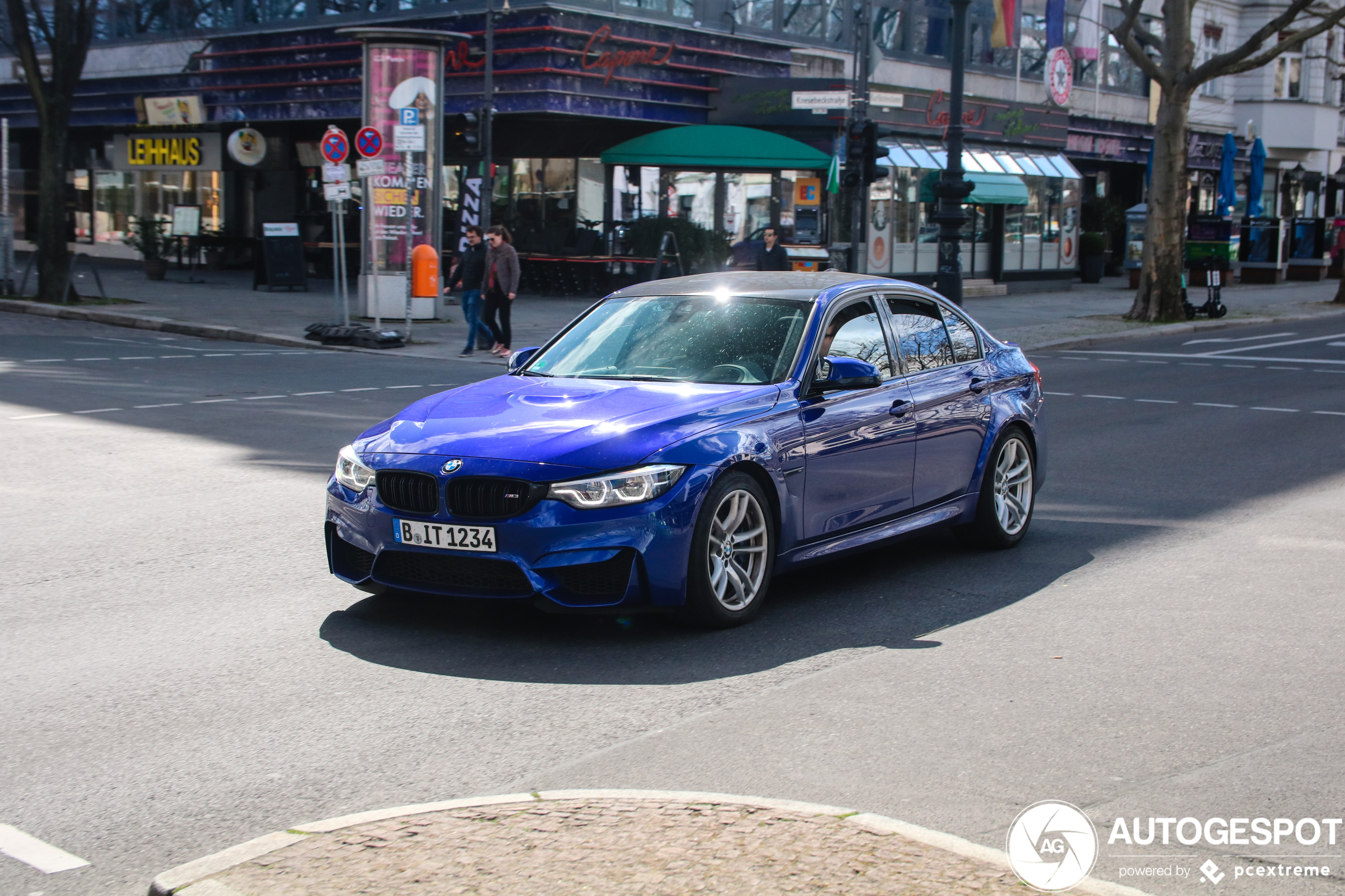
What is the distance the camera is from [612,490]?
5812 mm

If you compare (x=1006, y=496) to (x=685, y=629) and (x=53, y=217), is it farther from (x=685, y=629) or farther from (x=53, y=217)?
(x=53, y=217)

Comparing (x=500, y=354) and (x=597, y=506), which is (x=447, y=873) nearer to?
(x=597, y=506)

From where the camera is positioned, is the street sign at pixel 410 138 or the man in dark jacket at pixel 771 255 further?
the street sign at pixel 410 138

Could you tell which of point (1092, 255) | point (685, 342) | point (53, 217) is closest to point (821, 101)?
point (53, 217)

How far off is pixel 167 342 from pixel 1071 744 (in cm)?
1903

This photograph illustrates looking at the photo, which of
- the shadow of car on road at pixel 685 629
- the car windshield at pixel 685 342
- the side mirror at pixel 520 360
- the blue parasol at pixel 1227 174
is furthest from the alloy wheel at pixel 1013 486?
the blue parasol at pixel 1227 174

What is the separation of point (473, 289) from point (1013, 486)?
13.9 meters

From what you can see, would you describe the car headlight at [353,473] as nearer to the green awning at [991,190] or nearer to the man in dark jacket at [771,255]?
the man in dark jacket at [771,255]

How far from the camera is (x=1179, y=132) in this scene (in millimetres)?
29203

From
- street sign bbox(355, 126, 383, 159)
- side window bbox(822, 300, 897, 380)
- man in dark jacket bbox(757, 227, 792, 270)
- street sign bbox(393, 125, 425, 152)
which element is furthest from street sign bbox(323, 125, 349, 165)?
side window bbox(822, 300, 897, 380)

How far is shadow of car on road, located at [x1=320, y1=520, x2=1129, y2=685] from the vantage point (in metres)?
5.71

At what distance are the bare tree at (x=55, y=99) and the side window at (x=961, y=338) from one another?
2182 cm

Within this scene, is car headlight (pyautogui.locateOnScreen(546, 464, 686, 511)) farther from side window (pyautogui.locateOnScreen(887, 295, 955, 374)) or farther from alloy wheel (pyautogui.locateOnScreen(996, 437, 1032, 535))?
alloy wheel (pyautogui.locateOnScreen(996, 437, 1032, 535))

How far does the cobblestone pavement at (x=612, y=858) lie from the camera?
3.42m
